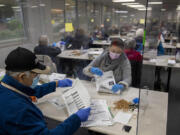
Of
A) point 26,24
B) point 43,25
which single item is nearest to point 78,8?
point 43,25

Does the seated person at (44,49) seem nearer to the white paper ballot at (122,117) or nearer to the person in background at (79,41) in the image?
the person in background at (79,41)

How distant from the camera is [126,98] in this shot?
146cm

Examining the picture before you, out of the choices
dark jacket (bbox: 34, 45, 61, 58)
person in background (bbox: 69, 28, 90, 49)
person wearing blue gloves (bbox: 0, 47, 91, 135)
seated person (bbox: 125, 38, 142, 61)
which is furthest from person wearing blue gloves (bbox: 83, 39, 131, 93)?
person in background (bbox: 69, 28, 90, 49)

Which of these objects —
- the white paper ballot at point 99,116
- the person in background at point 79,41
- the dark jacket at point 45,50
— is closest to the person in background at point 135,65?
the white paper ballot at point 99,116

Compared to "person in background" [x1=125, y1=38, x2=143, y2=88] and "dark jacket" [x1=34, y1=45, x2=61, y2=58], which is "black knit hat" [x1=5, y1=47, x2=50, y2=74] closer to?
"person in background" [x1=125, y1=38, x2=143, y2=88]

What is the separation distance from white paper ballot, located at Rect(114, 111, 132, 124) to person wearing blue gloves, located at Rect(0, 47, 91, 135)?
0.25 m

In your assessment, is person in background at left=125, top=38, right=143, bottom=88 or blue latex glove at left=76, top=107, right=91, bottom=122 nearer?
blue latex glove at left=76, top=107, right=91, bottom=122

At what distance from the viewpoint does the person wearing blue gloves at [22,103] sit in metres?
0.77

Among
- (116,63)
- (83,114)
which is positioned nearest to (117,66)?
(116,63)

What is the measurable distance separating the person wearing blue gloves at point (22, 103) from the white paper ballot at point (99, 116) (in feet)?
0.21

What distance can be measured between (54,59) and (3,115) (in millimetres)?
2607

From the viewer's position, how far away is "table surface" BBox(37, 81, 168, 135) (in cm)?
103

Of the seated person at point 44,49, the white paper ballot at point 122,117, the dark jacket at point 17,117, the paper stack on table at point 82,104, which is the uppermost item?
the seated person at point 44,49

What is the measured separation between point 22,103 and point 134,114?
2.69ft
